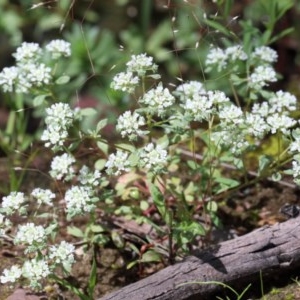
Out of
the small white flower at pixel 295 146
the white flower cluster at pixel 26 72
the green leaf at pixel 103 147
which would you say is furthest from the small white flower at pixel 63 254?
the small white flower at pixel 295 146

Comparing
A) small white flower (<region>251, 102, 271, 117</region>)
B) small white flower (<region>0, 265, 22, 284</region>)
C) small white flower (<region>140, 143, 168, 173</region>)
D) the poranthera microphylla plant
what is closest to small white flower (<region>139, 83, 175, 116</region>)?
the poranthera microphylla plant

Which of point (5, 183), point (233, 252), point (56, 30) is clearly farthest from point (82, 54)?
point (233, 252)

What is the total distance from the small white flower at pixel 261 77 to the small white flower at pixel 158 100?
0.47m

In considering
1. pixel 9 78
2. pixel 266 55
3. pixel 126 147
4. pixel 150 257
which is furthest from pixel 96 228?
pixel 266 55

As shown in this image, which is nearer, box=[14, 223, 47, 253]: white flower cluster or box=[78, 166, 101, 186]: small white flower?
box=[14, 223, 47, 253]: white flower cluster

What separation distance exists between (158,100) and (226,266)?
528mm

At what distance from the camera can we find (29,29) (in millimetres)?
4629

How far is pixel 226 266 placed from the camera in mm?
2098

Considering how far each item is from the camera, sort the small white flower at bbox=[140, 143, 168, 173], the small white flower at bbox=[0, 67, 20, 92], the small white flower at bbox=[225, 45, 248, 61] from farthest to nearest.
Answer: the small white flower at bbox=[225, 45, 248, 61] < the small white flower at bbox=[0, 67, 20, 92] < the small white flower at bbox=[140, 143, 168, 173]

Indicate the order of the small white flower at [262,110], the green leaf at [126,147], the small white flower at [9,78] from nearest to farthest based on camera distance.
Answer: the green leaf at [126,147]
the small white flower at [262,110]
the small white flower at [9,78]

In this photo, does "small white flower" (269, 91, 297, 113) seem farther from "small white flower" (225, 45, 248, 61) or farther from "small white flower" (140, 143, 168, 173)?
"small white flower" (140, 143, 168, 173)

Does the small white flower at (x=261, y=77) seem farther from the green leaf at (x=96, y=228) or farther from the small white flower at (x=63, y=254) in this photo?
the small white flower at (x=63, y=254)

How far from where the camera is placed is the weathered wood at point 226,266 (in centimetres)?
205

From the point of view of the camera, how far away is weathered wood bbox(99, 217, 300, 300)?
6.73 feet
